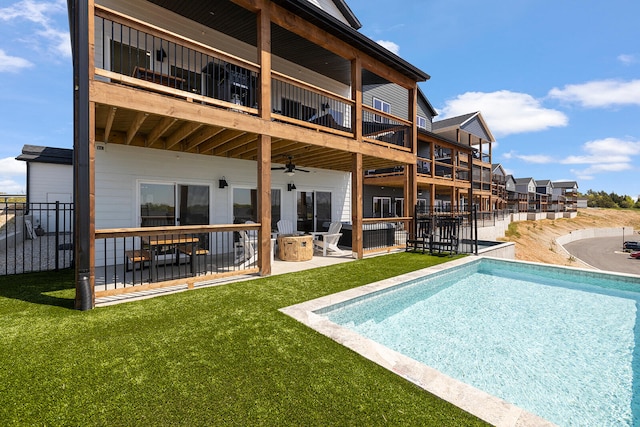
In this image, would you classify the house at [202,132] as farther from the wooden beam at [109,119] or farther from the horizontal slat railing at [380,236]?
the horizontal slat railing at [380,236]

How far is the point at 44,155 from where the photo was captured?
558 inches

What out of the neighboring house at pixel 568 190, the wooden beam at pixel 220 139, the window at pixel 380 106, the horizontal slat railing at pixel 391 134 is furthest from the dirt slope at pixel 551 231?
the wooden beam at pixel 220 139

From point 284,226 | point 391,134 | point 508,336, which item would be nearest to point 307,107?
point 391,134

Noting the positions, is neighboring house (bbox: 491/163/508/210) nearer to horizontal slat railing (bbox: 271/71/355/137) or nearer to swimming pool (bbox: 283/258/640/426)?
horizontal slat railing (bbox: 271/71/355/137)

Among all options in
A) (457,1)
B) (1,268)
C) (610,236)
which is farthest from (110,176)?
(610,236)

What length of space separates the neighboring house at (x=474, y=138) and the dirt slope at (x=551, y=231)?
174 inches

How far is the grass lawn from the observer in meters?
2.16

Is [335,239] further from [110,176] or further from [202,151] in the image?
[110,176]

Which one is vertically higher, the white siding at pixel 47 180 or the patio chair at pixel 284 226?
the white siding at pixel 47 180

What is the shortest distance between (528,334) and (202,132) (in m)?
7.80

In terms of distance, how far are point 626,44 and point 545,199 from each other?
36.9m

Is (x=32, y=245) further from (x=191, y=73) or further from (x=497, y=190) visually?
(x=497, y=190)

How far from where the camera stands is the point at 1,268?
280 inches

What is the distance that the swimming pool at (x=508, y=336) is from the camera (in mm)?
2818
